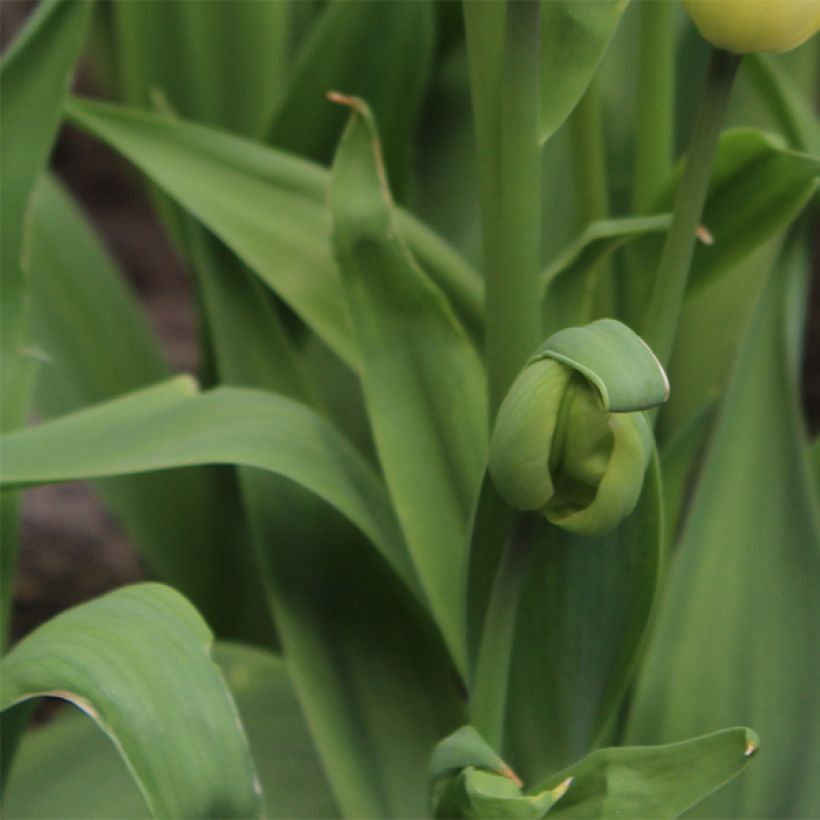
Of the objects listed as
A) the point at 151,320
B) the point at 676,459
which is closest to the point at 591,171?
the point at 676,459

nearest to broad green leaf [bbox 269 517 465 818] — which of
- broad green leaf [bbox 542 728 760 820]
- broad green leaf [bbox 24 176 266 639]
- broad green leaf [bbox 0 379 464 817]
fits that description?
broad green leaf [bbox 0 379 464 817]

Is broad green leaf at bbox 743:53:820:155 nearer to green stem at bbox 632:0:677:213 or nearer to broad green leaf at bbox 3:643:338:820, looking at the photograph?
green stem at bbox 632:0:677:213

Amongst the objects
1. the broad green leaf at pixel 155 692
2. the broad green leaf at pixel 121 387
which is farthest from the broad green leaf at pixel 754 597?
the broad green leaf at pixel 121 387

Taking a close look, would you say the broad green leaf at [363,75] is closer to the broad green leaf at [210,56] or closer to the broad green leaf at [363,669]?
the broad green leaf at [210,56]

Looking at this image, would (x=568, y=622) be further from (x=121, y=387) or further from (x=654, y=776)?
(x=121, y=387)

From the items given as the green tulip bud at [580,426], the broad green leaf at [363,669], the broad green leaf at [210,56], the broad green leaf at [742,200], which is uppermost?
the broad green leaf at [210,56]

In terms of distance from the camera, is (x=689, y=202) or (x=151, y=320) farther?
(x=151, y=320)
